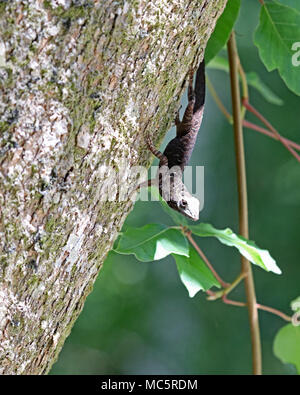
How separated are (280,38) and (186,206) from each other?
15.4 inches

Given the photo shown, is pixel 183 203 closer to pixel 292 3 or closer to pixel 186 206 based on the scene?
pixel 186 206

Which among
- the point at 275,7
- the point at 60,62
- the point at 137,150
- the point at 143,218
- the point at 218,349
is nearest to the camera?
the point at 60,62

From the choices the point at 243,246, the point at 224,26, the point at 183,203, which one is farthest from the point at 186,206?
the point at 224,26

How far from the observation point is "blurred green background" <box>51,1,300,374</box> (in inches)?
127

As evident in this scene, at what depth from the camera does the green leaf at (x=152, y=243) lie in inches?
36.4

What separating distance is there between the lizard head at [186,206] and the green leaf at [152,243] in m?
0.06

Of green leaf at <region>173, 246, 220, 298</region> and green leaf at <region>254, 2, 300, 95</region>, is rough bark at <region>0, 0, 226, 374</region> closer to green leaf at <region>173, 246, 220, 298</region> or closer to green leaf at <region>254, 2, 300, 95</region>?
green leaf at <region>173, 246, 220, 298</region>

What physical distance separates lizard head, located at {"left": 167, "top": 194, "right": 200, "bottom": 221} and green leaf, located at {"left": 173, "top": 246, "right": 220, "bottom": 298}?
0.30 feet

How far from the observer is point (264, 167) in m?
3.41

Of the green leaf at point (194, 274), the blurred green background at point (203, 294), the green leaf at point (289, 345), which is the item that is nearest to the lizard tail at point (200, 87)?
the green leaf at point (194, 274)

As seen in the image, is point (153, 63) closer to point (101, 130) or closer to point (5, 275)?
point (101, 130)

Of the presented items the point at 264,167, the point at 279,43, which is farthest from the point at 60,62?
the point at 264,167

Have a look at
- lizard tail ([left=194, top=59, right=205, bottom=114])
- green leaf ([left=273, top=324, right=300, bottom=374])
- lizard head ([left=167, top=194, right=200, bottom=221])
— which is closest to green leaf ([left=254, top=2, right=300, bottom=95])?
lizard tail ([left=194, top=59, right=205, bottom=114])
